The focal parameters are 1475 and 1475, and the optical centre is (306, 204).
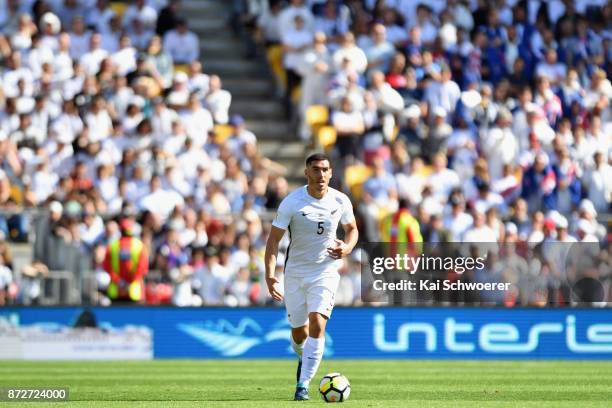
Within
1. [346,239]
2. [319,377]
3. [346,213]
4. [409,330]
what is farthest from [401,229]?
[346,239]

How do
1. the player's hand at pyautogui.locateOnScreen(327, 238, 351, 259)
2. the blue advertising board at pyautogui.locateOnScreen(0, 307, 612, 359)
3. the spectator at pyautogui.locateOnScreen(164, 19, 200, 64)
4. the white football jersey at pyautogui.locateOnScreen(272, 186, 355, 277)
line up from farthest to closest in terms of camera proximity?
1. the spectator at pyautogui.locateOnScreen(164, 19, 200, 64)
2. the blue advertising board at pyautogui.locateOnScreen(0, 307, 612, 359)
3. the white football jersey at pyautogui.locateOnScreen(272, 186, 355, 277)
4. the player's hand at pyautogui.locateOnScreen(327, 238, 351, 259)

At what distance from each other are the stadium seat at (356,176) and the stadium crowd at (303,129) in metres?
0.05

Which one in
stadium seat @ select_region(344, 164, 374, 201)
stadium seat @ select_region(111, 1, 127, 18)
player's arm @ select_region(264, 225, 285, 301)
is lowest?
stadium seat @ select_region(344, 164, 374, 201)

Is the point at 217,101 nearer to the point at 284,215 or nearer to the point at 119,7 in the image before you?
the point at 119,7

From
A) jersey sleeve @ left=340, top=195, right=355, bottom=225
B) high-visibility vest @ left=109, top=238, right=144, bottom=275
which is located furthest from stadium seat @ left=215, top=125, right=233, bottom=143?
jersey sleeve @ left=340, top=195, right=355, bottom=225

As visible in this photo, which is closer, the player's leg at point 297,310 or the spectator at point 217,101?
the player's leg at point 297,310

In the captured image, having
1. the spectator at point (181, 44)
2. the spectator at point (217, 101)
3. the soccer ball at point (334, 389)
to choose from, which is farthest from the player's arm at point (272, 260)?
the spectator at point (181, 44)

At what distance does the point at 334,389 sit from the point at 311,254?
50.8 inches

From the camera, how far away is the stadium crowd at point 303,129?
75.2ft

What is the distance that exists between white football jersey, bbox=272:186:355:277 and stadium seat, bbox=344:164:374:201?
10988mm

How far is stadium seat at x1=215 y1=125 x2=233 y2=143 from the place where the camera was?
1015 inches

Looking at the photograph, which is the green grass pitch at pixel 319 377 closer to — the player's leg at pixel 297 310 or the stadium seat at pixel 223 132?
the player's leg at pixel 297 310

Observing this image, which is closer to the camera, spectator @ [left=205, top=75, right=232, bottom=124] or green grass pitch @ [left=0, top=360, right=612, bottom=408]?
green grass pitch @ [left=0, top=360, right=612, bottom=408]

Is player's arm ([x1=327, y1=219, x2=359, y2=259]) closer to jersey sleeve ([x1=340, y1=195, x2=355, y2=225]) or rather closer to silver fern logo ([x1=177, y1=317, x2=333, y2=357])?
jersey sleeve ([x1=340, y1=195, x2=355, y2=225])
